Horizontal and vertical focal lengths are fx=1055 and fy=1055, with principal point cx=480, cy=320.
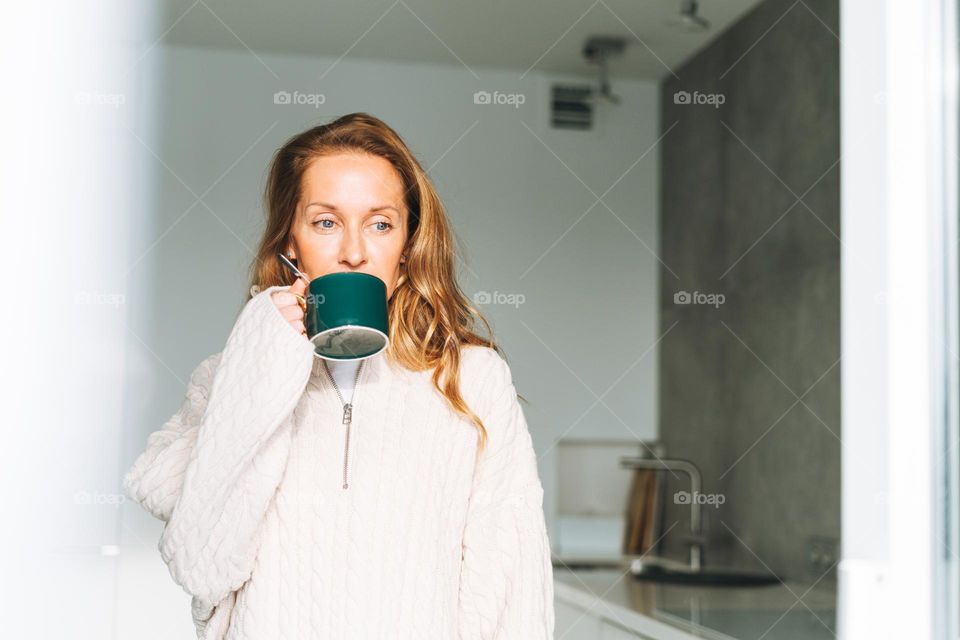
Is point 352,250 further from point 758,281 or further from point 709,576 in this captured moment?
point 758,281

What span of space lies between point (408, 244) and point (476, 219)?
150cm

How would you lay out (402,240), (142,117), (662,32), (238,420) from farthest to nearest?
1. (662,32)
2. (142,117)
3. (402,240)
4. (238,420)

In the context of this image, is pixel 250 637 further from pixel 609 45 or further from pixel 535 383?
pixel 609 45

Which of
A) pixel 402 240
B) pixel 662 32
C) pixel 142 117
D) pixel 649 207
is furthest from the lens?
pixel 649 207

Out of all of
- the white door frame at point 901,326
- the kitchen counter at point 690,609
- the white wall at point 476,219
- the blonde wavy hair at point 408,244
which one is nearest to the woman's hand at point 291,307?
the blonde wavy hair at point 408,244

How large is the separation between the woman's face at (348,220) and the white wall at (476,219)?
3.80ft

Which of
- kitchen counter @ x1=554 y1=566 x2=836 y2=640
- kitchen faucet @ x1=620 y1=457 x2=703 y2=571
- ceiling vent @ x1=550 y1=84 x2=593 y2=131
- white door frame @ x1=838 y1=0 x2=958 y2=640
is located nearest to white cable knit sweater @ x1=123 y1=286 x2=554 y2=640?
kitchen counter @ x1=554 y1=566 x2=836 y2=640

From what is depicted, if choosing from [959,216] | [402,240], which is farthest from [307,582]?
[959,216]

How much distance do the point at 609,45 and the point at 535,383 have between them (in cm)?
83

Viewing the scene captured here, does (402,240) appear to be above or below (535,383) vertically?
above

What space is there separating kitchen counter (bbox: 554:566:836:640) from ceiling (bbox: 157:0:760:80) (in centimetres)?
120

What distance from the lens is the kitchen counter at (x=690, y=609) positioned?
1501 mm

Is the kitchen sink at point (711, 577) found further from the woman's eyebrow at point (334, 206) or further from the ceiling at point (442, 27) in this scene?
the woman's eyebrow at point (334, 206)

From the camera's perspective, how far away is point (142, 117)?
2.26m
